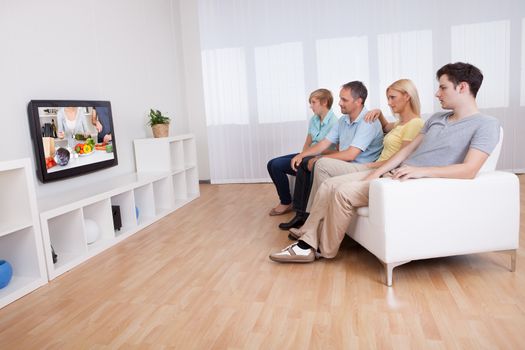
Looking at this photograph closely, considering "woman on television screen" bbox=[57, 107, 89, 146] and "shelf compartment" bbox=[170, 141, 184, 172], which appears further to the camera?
"shelf compartment" bbox=[170, 141, 184, 172]

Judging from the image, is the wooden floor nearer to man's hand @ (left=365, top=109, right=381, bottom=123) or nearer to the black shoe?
the black shoe

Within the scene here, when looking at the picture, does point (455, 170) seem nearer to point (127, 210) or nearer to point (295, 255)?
point (295, 255)

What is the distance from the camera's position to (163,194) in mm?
4172

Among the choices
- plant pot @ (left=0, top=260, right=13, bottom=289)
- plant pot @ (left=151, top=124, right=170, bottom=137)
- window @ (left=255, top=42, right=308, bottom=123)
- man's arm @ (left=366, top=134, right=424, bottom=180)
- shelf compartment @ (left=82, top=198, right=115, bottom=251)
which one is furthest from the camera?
window @ (left=255, top=42, right=308, bottom=123)

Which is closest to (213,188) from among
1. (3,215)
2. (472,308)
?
(3,215)

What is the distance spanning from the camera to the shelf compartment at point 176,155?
4.57m

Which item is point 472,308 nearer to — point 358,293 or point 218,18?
point 358,293

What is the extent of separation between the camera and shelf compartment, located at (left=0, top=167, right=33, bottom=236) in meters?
2.35

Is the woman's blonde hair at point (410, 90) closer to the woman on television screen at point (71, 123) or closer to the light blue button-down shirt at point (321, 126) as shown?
the light blue button-down shirt at point (321, 126)

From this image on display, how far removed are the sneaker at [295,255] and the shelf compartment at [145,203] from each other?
167 centimetres

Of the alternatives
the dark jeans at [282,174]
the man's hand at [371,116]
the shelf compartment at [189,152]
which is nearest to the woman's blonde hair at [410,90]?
→ the man's hand at [371,116]

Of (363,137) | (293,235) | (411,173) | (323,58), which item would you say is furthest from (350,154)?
(323,58)

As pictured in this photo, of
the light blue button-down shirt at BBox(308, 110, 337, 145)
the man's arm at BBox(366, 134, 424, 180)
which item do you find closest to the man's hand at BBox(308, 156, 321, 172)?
the light blue button-down shirt at BBox(308, 110, 337, 145)

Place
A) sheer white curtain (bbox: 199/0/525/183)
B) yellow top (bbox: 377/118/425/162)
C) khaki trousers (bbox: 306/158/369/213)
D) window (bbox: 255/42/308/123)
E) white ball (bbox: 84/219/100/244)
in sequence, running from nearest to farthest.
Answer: yellow top (bbox: 377/118/425/162)
khaki trousers (bbox: 306/158/369/213)
white ball (bbox: 84/219/100/244)
sheer white curtain (bbox: 199/0/525/183)
window (bbox: 255/42/308/123)
